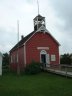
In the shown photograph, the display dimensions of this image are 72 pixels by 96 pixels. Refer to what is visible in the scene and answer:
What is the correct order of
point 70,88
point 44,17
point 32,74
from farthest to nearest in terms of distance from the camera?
point 44,17 → point 32,74 → point 70,88

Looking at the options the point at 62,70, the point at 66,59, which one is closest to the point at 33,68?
the point at 62,70

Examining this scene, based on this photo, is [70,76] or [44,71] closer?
[70,76]

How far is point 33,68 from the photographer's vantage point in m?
39.8

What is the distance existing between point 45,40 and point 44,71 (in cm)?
636

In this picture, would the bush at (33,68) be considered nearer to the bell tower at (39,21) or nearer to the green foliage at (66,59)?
the bell tower at (39,21)

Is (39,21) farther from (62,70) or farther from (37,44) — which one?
(62,70)

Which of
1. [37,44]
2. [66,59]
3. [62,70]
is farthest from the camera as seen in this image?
[66,59]

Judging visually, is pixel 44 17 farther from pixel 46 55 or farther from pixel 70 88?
pixel 70 88

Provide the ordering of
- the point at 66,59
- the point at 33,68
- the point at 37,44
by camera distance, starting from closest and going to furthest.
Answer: the point at 33,68, the point at 37,44, the point at 66,59

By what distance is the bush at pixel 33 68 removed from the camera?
39.5 metres

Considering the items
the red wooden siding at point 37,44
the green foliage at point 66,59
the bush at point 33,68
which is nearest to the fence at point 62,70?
the bush at point 33,68

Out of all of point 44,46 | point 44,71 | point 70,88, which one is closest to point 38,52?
point 44,46

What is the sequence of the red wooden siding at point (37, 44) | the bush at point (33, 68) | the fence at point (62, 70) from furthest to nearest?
1. the red wooden siding at point (37, 44)
2. the bush at point (33, 68)
3. the fence at point (62, 70)

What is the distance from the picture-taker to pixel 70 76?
95.7ft
